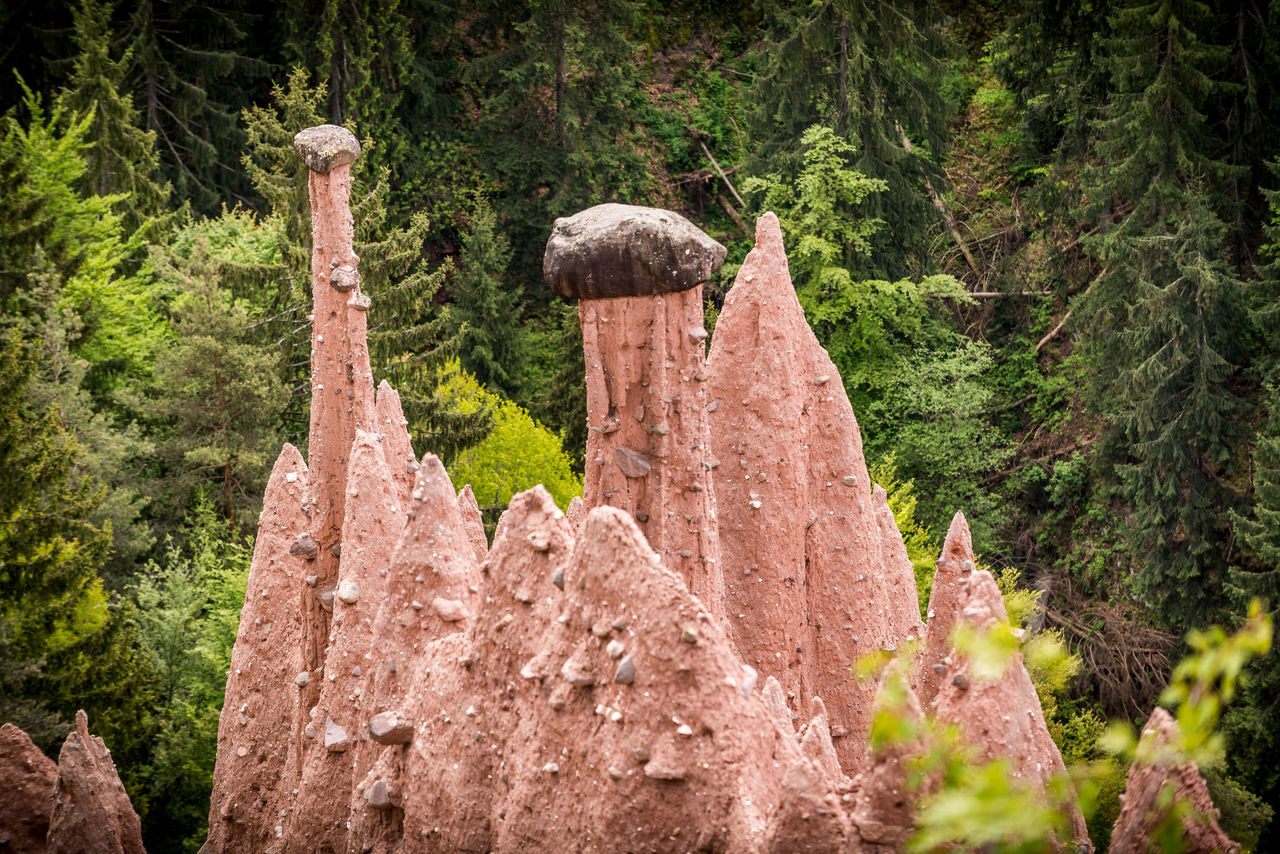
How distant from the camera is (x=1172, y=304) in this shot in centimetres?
2298

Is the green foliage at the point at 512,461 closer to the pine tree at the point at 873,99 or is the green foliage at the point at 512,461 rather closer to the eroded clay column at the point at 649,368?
the pine tree at the point at 873,99

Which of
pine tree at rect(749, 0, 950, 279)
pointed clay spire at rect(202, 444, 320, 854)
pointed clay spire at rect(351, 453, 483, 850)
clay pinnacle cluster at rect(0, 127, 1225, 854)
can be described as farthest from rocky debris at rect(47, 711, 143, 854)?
pine tree at rect(749, 0, 950, 279)

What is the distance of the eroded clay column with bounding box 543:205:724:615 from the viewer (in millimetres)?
7707

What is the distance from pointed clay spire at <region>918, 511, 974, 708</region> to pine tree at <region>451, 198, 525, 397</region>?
21.2 meters

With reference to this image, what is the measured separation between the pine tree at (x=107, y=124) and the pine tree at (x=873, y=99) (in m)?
16.5

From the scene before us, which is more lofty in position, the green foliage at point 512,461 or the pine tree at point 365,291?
the pine tree at point 365,291

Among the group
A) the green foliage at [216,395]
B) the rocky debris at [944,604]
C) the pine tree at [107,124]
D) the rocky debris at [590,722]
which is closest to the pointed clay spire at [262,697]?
the rocky debris at [590,722]

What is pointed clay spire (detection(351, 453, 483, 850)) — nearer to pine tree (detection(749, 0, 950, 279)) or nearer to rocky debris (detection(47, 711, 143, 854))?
rocky debris (detection(47, 711, 143, 854))

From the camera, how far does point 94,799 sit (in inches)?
336

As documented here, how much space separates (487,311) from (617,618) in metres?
24.2

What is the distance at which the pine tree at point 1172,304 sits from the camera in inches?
906

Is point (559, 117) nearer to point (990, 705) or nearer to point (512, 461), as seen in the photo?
point (512, 461)

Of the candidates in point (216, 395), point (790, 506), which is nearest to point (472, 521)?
point (790, 506)

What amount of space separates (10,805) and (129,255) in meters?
21.4
